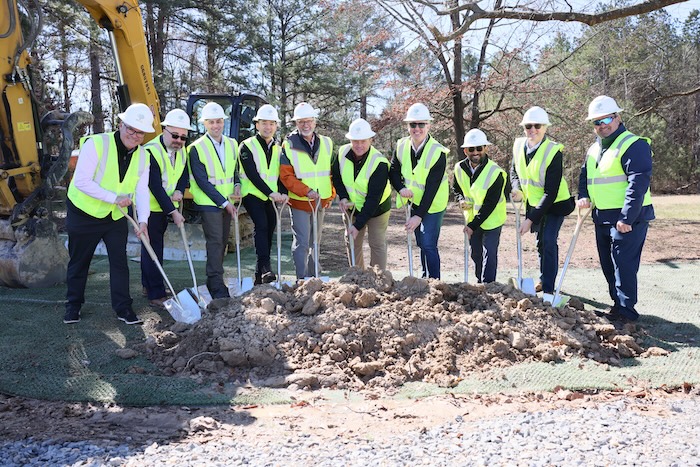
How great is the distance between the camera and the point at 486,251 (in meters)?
5.96

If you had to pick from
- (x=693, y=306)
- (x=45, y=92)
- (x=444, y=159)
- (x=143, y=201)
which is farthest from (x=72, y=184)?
(x=45, y=92)

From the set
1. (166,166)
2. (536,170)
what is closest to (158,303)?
(166,166)

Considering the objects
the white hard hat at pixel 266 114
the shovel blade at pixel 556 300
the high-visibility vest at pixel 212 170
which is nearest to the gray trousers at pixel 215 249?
the high-visibility vest at pixel 212 170

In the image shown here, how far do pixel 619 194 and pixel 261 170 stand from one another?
3.24 metres

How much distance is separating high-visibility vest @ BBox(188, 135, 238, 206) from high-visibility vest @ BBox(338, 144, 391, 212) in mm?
1062

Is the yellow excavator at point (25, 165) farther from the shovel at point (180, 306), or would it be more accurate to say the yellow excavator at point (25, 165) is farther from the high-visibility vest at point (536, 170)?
the high-visibility vest at point (536, 170)

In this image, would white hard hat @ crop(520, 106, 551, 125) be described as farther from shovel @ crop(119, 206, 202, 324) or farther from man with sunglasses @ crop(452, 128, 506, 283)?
shovel @ crop(119, 206, 202, 324)

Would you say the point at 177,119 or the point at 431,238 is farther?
the point at 431,238

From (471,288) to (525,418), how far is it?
6.15ft

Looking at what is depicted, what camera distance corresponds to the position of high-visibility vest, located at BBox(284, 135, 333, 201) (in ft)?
19.0

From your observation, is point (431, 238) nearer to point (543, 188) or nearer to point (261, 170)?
point (543, 188)

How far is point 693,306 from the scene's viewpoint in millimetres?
5984

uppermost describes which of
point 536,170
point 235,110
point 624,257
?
point 235,110

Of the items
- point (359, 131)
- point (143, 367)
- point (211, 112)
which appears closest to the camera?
point (143, 367)
